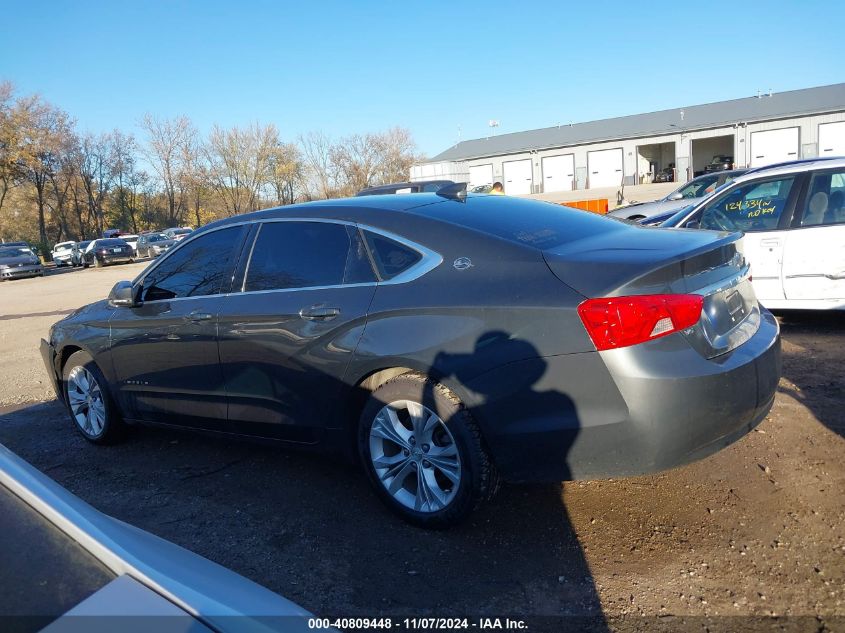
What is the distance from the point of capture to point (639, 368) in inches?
109

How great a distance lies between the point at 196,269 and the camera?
4.38 m

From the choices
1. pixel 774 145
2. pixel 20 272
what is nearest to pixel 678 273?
pixel 20 272

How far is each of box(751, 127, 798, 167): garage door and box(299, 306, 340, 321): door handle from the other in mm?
44310

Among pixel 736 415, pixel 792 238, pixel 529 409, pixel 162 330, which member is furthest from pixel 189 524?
pixel 792 238

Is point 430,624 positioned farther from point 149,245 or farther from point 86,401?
point 149,245

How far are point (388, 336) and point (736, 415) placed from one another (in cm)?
168

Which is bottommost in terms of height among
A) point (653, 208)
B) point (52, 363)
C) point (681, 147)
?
point (52, 363)

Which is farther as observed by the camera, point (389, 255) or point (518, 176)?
point (518, 176)

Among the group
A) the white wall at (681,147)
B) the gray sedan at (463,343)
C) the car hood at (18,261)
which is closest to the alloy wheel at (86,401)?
the gray sedan at (463,343)

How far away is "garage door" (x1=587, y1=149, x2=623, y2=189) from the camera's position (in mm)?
47688

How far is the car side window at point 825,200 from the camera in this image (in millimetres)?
6320

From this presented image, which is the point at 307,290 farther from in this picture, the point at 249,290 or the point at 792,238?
the point at 792,238

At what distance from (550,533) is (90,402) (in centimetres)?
370

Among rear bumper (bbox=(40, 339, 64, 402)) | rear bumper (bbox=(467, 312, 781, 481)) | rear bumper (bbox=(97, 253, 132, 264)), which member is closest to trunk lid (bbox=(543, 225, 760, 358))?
rear bumper (bbox=(467, 312, 781, 481))
